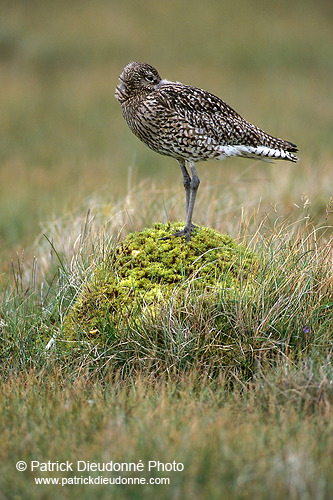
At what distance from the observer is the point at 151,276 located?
5320 mm

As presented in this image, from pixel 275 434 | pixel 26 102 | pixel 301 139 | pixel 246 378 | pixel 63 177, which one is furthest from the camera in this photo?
pixel 26 102

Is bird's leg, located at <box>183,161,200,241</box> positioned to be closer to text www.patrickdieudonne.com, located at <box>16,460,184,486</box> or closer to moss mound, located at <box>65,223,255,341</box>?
moss mound, located at <box>65,223,255,341</box>

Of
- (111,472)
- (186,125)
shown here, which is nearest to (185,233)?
(186,125)

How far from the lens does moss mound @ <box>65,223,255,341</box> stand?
4.96 meters

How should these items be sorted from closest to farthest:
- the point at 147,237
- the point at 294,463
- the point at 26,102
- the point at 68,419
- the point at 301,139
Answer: the point at 294,463, the point at 68,419, the point at 147,237, the point at 301,139, the point at 26,102

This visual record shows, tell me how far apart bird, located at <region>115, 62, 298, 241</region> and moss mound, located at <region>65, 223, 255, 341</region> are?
0.64 ft

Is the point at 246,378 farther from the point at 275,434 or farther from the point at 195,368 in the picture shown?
the point at 275,434

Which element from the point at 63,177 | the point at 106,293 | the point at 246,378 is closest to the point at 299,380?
the point at 246,378

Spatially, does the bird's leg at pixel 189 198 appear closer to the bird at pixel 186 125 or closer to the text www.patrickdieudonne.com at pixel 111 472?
the bird at pixel 186 125

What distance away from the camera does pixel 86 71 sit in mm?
22469

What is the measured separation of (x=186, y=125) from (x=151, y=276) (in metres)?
1.32

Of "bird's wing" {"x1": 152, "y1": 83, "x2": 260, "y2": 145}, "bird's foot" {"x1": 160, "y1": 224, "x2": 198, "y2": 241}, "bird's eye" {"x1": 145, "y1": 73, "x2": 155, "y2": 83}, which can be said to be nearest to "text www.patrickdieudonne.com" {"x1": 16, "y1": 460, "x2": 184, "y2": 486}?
"bird's foot" {"x1": 160, "y1": 224, "x2": 198, "y2": 241}

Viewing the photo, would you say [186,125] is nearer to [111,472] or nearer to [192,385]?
[192,385]

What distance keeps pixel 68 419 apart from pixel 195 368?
0.98m
